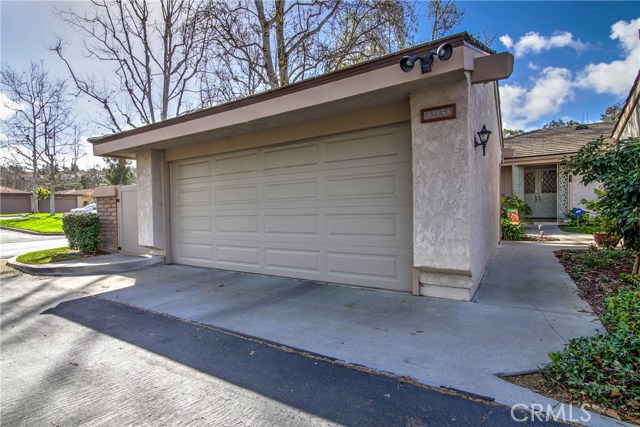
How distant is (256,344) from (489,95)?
21.3 ft

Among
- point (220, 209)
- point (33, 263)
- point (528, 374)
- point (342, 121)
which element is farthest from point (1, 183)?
point (528, 374)

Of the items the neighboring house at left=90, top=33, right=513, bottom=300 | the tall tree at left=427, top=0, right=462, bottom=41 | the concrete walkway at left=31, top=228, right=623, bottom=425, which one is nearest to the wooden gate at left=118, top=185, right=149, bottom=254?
the neighboring house at left=90, top=33, right=513, bottom=300

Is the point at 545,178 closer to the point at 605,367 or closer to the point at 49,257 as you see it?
the point at 605,367

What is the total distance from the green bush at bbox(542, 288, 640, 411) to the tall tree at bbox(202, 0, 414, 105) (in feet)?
36.9

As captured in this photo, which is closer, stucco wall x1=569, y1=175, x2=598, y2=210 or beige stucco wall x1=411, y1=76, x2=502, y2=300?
beige stucco wall x1=411, y1=76, x2=502, y2=300

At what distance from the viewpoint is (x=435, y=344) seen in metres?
3.03

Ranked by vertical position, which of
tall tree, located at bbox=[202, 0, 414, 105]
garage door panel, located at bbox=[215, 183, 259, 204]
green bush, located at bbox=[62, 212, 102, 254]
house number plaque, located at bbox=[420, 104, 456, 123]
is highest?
tall tree, located at bbox=[202, 0, 414, 105]

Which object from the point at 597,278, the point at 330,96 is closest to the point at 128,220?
the point at 330,96

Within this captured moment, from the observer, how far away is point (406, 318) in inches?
146

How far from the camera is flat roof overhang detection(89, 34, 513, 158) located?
12.3 feet

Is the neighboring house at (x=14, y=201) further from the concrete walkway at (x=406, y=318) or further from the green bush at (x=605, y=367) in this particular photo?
the green bush at (x=605, y=367)

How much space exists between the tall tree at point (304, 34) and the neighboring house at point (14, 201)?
40009mm

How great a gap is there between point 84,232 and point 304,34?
31.4 feet

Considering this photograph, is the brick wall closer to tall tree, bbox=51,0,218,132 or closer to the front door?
tall tree, bbox=51,0,218,132
